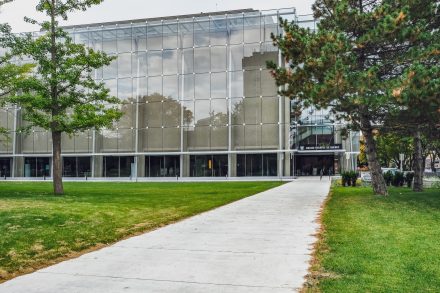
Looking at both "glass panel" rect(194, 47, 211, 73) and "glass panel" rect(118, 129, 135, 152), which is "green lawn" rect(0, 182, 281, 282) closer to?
"glass panel" rect(194, 47, 211, 73)

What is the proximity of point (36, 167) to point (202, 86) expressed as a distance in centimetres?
2604

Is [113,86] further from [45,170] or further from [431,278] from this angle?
[431,278]

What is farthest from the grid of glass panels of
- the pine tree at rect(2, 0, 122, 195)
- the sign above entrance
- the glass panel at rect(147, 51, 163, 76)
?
the pine tree at rect(2, 0, 122, 195)

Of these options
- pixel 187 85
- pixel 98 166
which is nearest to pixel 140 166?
pixel 98 166

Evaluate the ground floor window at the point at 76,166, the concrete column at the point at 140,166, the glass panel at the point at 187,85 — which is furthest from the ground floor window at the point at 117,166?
the glass panel at the point at 187,85

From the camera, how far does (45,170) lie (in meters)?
60.7

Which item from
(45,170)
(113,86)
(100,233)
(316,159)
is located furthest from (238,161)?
(100,233)

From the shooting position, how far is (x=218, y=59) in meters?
54.1

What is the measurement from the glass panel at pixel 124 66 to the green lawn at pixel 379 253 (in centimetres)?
4681

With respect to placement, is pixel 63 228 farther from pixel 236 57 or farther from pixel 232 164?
pixel 236 57

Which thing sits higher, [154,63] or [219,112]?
[154,63]

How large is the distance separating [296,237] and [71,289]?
18.0 feet

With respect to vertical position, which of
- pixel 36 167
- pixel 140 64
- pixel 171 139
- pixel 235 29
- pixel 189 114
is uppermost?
pixel 235 29

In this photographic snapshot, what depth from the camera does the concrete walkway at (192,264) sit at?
5879mm
